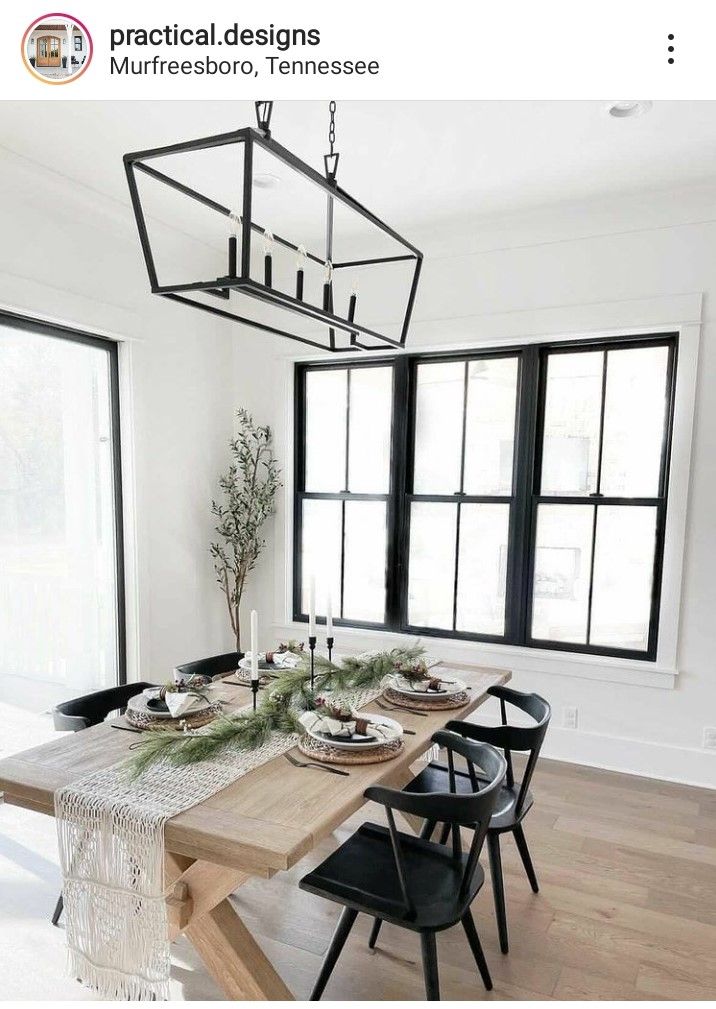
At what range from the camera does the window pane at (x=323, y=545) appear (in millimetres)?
4363

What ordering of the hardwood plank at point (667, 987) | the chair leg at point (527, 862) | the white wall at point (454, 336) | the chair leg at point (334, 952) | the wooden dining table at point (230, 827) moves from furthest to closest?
the white wall at point (454, 336) < the chair leg at point (527, 862) < the hardwood plank at point (667, 987) < the chair leg at point (334, 952) < the wooden dining table at point (230, 827)

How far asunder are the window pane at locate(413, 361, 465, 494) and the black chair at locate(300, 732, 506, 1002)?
2197 mm

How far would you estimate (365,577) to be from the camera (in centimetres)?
430

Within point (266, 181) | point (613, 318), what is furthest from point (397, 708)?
point (266, 181)

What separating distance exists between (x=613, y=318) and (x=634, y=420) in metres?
0.56

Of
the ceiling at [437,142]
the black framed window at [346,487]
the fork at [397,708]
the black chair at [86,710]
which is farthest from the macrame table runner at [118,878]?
the black framed window at [346,487]

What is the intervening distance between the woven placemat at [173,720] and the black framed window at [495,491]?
7.26ft

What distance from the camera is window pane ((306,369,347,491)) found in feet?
14.2

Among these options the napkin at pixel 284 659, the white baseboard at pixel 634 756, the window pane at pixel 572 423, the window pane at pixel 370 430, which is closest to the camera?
the napkin at pixel 284 659

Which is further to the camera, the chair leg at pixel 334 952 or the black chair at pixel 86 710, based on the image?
the black chair at pixel 86 710

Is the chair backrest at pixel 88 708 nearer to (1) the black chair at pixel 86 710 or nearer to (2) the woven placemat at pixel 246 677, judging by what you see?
(1) the black chair at pixel 86 710

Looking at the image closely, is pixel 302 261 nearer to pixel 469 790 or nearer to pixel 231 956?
pixel 469 790

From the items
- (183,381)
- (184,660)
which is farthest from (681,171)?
(184,660)

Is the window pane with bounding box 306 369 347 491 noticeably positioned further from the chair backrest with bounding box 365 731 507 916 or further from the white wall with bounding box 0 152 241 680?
the chair backrest with bounding box 365 731 507 916
